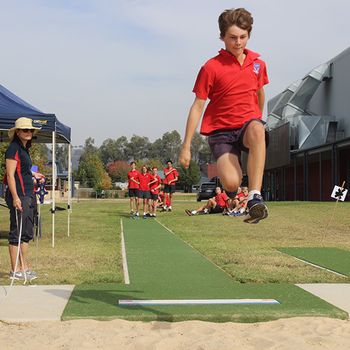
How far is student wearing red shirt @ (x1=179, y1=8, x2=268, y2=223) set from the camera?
477 centimetres

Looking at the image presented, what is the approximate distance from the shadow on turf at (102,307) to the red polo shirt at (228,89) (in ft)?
6.09

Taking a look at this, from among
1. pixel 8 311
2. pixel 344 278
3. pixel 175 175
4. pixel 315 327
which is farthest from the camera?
pixel 175 175

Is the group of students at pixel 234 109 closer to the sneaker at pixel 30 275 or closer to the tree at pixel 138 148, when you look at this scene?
the sneaker at pixel 30 275

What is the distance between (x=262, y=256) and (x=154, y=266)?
2.22m

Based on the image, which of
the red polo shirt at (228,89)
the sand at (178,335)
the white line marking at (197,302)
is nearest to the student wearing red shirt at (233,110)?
the red polo shirt at (228,89)

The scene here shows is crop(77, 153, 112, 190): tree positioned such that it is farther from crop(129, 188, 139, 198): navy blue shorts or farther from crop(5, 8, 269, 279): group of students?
crop(5, 8, 269, 279): group of students

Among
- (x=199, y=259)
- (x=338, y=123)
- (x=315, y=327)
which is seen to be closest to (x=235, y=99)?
(x=315, y=327)

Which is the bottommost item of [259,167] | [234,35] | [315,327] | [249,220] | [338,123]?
[315,327]

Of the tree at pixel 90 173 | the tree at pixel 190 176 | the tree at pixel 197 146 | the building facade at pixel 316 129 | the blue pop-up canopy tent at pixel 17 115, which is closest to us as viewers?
the blue pop-up canopy tent at pixel 17 115

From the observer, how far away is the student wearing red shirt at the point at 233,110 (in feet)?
15.7

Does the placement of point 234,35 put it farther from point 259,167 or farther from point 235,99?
point 259,167

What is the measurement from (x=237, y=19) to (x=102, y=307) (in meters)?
3.07

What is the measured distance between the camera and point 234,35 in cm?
475

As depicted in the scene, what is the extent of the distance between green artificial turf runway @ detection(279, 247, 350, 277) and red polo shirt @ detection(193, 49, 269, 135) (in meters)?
4.18
